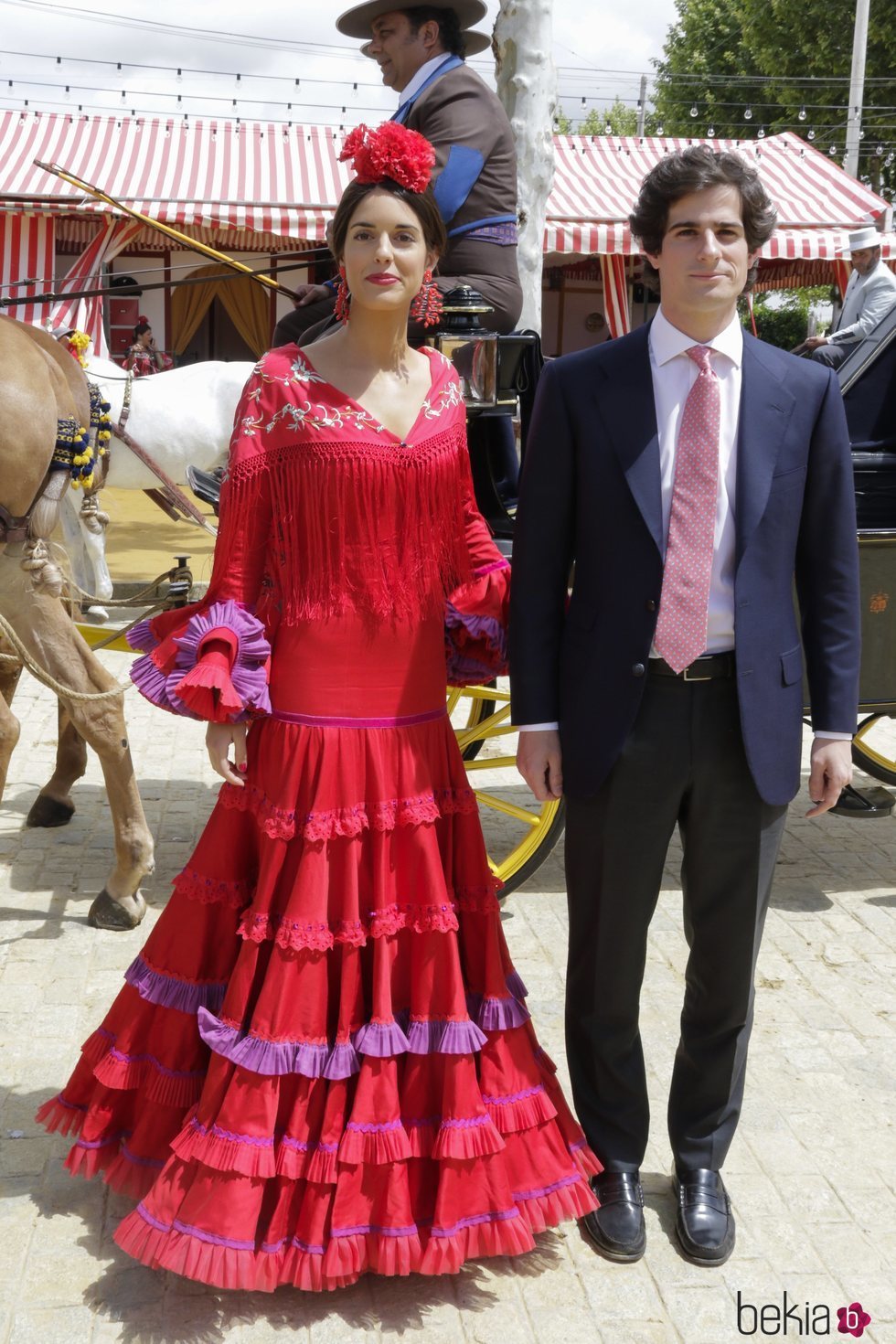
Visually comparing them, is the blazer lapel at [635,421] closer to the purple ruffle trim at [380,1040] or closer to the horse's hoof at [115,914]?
the purple ruffle trim at [380,1040]

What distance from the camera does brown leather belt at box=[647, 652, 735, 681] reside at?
2527 mm

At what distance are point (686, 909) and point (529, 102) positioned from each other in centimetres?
636

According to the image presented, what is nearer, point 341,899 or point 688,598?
point 688,598

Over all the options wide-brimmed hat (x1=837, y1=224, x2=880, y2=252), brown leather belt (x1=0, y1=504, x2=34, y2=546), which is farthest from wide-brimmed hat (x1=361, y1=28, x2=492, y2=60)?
wide-brimmed hat (x1=837, y1=224, x2=880, y2=252)

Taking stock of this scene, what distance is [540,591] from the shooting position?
102 inches

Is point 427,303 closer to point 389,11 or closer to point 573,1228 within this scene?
point 389,11

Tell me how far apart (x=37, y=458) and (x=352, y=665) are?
194cm

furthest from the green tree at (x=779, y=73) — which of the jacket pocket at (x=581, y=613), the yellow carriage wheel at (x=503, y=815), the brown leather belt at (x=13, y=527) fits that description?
the jacket pocket at (x=581, y=613)

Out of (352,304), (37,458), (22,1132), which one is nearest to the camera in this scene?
(352,304)

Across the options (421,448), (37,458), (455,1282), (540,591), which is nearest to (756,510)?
(540,591)

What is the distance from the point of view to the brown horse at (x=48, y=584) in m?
4.04

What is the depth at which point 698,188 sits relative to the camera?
2.41 metres

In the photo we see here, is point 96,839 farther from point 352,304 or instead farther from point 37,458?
point 352,304

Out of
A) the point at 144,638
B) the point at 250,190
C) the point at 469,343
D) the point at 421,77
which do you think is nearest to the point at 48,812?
the point at 144,638
